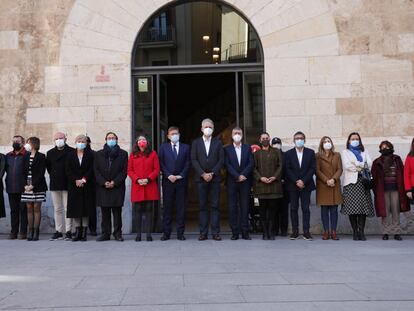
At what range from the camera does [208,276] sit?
5.75m

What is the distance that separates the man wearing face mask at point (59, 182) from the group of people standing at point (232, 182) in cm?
3

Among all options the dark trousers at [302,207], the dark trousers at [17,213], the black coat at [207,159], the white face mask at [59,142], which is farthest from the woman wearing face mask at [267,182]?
the dark trousers at [17,213]

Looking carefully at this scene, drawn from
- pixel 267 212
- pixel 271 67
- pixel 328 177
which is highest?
pixel 271 67

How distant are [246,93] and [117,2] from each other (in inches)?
141

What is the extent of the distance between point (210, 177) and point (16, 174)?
158 inches

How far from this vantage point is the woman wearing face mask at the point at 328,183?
30.3ft

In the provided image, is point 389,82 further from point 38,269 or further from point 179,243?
point 38,269

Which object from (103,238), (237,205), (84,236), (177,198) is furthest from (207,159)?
(84,236)

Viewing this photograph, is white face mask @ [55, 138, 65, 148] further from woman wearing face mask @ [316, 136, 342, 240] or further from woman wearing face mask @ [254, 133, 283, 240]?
woman wearing face mask @ [316, 136, 342, 240]

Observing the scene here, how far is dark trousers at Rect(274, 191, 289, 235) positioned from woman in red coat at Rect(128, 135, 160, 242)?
2577mm

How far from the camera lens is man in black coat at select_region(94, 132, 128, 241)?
30.2 ft

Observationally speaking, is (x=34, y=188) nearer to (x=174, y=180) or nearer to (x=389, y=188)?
(x=174, y=180)

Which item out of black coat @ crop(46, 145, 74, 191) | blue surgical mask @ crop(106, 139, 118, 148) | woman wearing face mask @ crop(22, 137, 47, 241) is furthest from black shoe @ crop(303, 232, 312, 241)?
woman wearing face mask @ crop(22, 137, 47, 241)

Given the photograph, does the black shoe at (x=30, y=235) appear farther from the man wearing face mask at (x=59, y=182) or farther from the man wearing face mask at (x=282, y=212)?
the man wearing face mask at (x=282, y=212)
